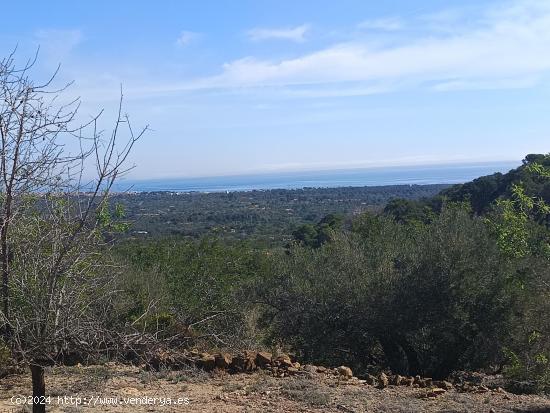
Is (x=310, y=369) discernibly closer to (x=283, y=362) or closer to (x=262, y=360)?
(x=283, y=362)

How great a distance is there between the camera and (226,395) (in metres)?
8.66

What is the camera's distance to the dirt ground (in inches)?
314

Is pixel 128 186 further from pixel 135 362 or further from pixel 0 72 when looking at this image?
pixel 135 362

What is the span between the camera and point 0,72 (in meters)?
5.20

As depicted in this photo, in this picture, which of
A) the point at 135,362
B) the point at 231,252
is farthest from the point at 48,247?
the point at 231,252

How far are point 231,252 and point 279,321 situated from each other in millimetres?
4075

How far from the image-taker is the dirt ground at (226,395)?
7.97 m

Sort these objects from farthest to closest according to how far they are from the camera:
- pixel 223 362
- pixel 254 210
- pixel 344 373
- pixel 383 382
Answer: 1. pixel 254 210
2. pixel 223 362
3. pixel 344 373
4. pixel 383 382

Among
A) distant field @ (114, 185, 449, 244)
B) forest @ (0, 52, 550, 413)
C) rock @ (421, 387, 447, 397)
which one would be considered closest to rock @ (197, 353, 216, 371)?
forest @ (0, 52, 550, 413)

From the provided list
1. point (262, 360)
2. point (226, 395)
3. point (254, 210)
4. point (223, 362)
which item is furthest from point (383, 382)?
point (254, 210)

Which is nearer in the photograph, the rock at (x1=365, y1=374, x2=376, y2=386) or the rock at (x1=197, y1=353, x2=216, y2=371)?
the rock at (x1=365, y1=374, x2=376, y2=386)

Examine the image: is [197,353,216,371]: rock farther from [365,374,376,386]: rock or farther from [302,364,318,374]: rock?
[365,374,376,386]: rock

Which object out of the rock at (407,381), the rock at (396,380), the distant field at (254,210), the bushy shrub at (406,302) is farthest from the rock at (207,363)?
the distant field at (254,210)

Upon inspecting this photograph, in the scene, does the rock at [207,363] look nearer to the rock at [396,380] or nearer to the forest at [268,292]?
the forest at [268,292]
